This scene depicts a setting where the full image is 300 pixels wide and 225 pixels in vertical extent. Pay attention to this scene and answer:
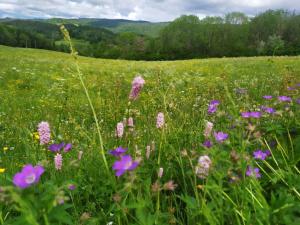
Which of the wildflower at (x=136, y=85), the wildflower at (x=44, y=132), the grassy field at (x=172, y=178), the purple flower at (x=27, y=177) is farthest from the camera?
the wildflower at (x=44, y=132)

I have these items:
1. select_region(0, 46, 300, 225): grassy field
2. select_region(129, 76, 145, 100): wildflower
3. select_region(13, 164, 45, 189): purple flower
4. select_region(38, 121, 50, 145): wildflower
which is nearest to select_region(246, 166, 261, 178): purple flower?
select_region(0, 46, 300, 225): grassy field

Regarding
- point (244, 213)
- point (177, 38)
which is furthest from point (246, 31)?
point (244, 213)

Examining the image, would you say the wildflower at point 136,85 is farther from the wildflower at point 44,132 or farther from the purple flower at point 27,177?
the purple flower at point 27,177

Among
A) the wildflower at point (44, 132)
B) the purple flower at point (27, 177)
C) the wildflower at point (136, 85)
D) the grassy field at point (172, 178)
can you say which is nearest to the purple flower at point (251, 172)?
the grassy field at point (172, 178)

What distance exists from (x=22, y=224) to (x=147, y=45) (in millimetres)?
105083

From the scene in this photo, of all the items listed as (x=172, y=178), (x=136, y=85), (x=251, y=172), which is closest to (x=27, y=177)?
(x=136, y=85)

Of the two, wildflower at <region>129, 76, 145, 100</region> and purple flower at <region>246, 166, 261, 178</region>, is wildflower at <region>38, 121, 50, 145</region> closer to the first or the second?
wildflower at <region>129, 76, 145, 100</region>

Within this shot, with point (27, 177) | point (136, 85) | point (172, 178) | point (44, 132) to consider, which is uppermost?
point (136, 85)

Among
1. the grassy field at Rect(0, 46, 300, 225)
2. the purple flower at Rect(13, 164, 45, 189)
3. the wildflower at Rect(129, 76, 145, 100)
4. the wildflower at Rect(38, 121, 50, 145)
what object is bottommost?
the grassy field at Rect(0, 46, 300, 225)

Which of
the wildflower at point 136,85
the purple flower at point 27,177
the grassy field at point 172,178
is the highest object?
the wildflower at point 136,85

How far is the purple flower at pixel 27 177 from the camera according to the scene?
52.7 inches

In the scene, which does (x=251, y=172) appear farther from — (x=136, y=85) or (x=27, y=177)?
(x=27, y=177)

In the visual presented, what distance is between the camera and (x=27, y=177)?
4.56ft

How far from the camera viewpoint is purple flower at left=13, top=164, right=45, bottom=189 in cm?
134
